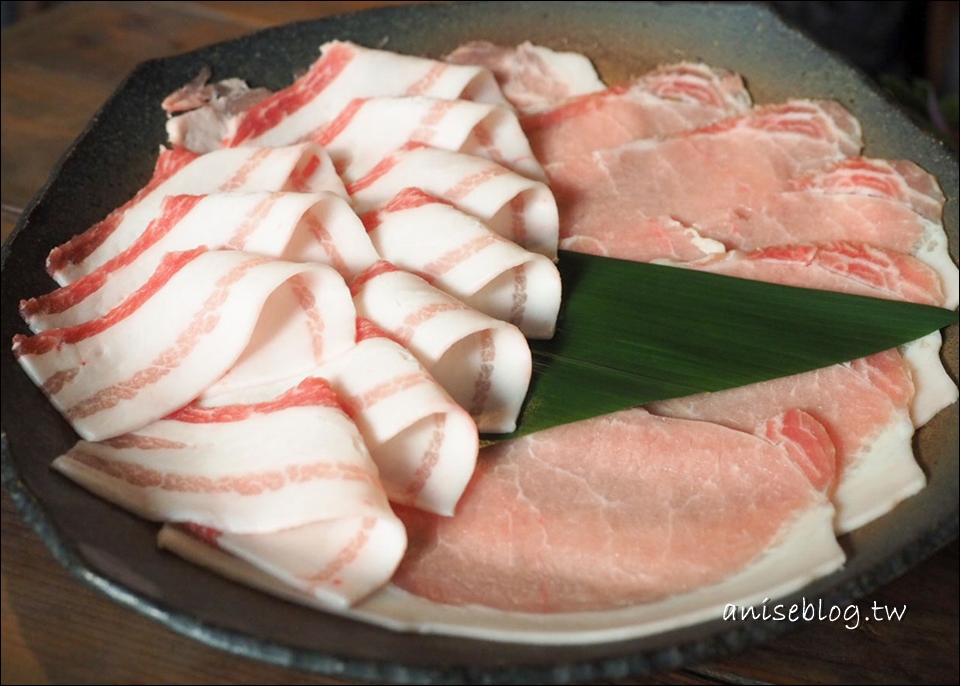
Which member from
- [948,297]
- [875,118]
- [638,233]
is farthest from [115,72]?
[948,297]

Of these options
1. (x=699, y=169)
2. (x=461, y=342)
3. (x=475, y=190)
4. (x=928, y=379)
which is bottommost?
(x=928, y=379)

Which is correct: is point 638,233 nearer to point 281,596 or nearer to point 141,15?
point 281,596

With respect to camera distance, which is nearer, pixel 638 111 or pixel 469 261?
pixel 469 261

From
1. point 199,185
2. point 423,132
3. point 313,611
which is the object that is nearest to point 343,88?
point 423,132

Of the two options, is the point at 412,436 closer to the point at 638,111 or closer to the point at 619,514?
the point at 619,514

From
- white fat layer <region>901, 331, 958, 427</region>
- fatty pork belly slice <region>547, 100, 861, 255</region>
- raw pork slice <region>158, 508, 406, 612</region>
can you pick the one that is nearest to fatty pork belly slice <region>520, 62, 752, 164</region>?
fatty pork belly slice <region>547, 100, 861, 255</region>

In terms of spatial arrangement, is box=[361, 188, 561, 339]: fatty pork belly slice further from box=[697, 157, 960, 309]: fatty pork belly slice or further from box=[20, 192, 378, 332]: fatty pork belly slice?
box=[697, 157, 960, 309]: fatty pork belly slice
